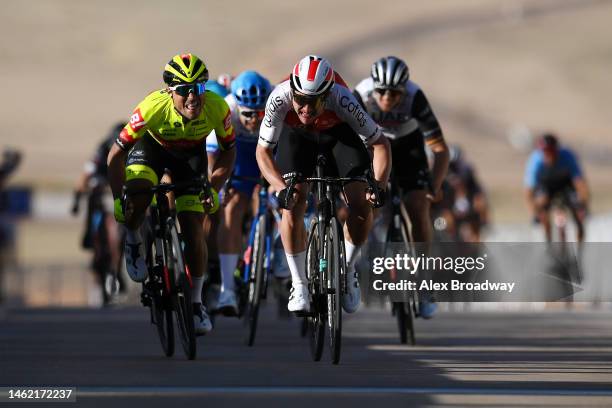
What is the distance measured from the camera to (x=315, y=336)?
10062 mm

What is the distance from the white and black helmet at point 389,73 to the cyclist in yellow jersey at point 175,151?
157cm

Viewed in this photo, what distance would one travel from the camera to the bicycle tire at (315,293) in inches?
391

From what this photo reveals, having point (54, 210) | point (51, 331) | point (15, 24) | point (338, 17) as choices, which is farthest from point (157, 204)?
point (15, 24)

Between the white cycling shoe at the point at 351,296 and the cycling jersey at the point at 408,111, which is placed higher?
the cycling jersey at the point at 408,111

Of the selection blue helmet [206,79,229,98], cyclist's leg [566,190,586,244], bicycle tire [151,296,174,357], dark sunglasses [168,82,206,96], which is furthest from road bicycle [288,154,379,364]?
cyclist's leg [566,190,586,244]

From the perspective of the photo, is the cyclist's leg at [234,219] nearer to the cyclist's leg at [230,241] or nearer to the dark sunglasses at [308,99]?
the cyclist's leg at [230,241]

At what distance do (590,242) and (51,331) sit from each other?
10.5 m

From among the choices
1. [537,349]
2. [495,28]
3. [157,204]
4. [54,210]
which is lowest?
[537,349]

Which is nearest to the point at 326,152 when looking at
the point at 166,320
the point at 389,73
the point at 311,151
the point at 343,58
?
the point at 311,151

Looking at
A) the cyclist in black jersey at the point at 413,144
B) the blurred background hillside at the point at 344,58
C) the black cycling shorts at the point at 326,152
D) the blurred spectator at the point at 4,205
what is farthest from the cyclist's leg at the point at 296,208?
the blurred background hillside at the point at 344,58

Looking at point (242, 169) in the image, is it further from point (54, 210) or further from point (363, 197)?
point (54, 210)

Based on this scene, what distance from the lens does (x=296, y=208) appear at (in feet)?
33.2

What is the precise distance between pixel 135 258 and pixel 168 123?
2.71ft

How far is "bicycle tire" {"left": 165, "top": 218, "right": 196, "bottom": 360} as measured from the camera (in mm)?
9969
